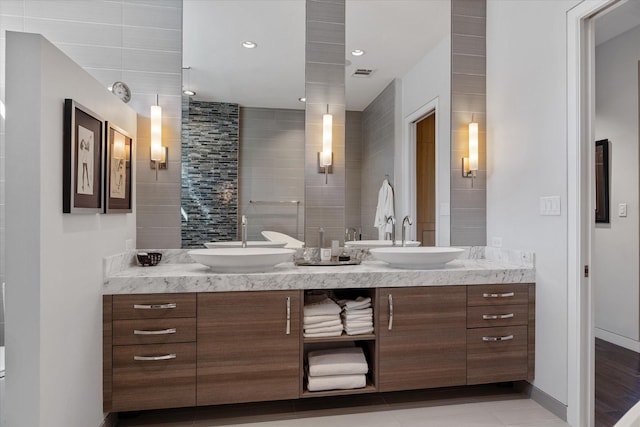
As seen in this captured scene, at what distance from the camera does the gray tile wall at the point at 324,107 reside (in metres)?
2.82

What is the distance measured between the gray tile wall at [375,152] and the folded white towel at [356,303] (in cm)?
56

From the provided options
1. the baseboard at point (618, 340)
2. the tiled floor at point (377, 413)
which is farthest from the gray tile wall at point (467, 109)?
the baseboard at point (618, 340)

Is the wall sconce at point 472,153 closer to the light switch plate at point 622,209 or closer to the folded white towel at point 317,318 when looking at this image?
the folded white towel at point 317,318

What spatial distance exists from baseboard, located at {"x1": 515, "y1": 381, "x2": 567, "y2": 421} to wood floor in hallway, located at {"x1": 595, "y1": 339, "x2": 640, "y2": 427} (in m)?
0.18

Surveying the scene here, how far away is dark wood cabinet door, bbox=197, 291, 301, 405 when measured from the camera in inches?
85.6

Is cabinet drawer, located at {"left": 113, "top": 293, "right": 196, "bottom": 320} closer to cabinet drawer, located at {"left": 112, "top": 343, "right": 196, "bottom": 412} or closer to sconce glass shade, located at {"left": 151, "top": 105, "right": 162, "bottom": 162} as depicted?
cabinet drawer, located at {"left": 112, "top": 343, "right": 196, "bottom": 412}

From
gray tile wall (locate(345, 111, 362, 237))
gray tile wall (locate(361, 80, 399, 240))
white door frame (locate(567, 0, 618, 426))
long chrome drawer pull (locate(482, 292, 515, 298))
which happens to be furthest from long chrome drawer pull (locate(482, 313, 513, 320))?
gray tile wall (locate(345, 111, 362, 237))

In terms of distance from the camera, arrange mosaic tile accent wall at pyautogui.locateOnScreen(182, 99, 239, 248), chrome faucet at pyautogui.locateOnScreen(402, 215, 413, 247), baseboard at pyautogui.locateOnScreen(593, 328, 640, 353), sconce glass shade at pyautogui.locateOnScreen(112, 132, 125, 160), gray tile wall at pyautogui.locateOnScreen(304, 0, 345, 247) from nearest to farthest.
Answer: sconce glass shade at pyautogui.locateOnScreen(112, 132, 125, 160) < mosaic tile accent wall at pyautogui.locateOnScreen(182, 99, 239, 248) < gray tile wall at pyautogui.locateOnScreen(304, 0, 345, 247) < chrome faucet at pyautogui.locateOnScreen(402, 215, 413, 247) < baseboard at pyautogui.locateOnScreen(593, 328, 640, 353)

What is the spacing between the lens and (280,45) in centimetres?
281

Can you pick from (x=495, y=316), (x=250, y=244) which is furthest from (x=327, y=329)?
(x=495, y=316)

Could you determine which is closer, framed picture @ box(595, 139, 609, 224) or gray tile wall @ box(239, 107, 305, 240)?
gray tile wall @ box(239, 107, 305, 240)

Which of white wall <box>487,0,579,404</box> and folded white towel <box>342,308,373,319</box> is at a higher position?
white wall <box>487,0,579,404</box>

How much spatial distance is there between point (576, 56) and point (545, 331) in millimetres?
1575

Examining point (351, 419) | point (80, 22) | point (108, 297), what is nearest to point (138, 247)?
point (108, 297)
